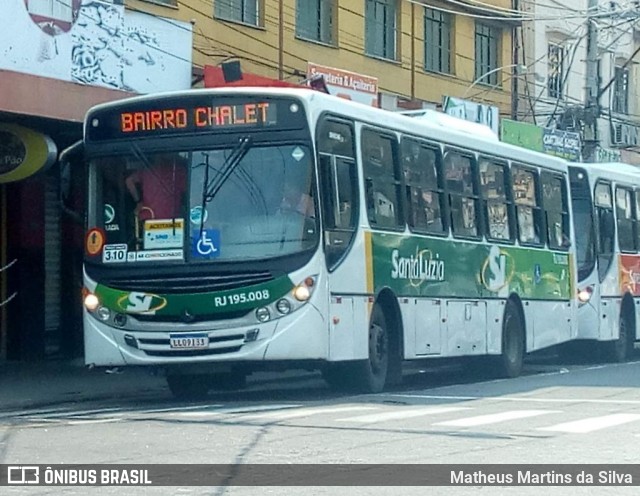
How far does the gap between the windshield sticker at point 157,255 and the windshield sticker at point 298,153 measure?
153 centimetres

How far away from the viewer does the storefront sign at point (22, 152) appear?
1953cm

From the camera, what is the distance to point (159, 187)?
1600 centimetres

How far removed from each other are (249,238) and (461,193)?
4.75 meters

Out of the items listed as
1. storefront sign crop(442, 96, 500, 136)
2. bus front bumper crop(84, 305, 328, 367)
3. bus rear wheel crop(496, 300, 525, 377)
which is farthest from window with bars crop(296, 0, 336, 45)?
bus front bumper crop(84, 305, 328, 367)

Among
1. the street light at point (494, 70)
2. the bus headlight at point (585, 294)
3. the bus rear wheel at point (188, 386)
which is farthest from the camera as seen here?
the street light at point (494, 70)

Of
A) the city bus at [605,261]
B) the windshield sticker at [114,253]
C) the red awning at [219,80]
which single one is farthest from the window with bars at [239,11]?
the windshield sticker at [114,253]

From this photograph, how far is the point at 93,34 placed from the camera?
20281mm

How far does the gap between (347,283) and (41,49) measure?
5762 mm

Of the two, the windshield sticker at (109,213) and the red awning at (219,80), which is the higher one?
the red awning at (219,80)

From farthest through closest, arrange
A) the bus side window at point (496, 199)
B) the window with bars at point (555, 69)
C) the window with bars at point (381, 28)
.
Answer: the window with bars at point (555, 69) → the window with bars at point (381, 28) → the bus side window at point (496, 199)

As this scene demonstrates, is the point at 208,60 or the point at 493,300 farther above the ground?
the point at 208,60

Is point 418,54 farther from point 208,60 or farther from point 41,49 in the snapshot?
point 41,49

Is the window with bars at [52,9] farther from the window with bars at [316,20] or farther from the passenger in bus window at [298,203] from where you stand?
the window with bars at [316,20]

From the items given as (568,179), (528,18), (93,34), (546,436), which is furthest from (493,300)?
(528,18)
